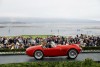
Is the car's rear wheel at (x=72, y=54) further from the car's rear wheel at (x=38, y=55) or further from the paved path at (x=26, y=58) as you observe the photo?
the car's rear wheel at (x=38, y=55)

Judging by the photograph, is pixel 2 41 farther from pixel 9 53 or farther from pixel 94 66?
pixel 94 66

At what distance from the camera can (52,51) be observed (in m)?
22.9

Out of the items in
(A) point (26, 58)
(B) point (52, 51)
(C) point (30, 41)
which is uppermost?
(C) point (30, 41)

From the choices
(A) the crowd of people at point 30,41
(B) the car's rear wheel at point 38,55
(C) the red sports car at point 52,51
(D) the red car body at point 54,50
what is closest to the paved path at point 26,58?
(B) the car's rear wheel at point 38,55

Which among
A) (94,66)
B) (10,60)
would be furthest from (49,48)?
(94,66)

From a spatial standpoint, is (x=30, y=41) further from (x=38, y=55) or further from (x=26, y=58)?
(x=38, y=55)

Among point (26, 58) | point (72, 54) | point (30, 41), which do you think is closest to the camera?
point (72, 54)

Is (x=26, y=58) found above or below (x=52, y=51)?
below

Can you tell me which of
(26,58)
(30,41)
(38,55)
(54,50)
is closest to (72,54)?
(54,50)

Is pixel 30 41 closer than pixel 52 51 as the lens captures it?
No

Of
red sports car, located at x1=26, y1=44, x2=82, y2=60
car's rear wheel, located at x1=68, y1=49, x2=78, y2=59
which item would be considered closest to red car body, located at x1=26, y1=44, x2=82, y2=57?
red sports car, located at x1=26, y1=44, x2=82, y2=60

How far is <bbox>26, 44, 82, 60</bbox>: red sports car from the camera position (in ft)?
74.6

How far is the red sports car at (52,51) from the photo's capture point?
22.7 meters

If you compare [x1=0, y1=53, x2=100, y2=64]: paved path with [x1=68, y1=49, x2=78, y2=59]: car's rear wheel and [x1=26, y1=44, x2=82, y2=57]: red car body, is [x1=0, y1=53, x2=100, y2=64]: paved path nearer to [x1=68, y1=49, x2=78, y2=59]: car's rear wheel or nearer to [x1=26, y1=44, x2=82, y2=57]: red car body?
[x1=68, y1=49, x2=78, y2=59]: car's rear wheel
